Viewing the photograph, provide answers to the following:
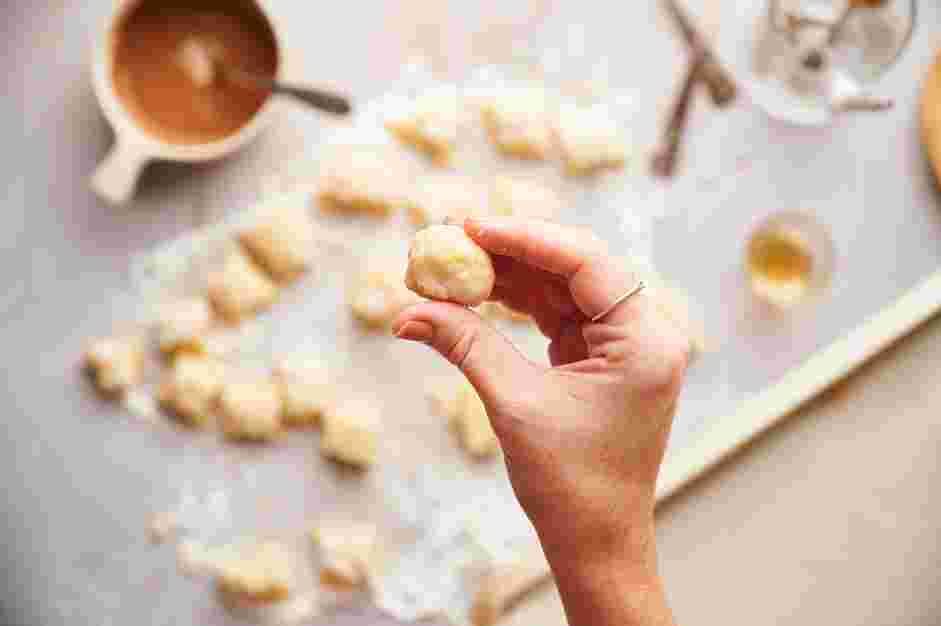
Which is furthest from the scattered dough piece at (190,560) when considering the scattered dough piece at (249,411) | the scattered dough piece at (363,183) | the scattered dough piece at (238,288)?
the scattered dough piece at (363,183)

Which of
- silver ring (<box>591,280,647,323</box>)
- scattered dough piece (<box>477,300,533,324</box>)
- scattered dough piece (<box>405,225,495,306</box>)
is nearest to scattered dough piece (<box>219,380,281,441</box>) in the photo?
scattered dough piece (<box>477,300,533,324</box>)

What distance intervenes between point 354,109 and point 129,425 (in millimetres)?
395

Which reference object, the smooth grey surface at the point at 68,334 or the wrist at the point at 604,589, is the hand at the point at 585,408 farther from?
the smooth grey surface at the point at 68,334

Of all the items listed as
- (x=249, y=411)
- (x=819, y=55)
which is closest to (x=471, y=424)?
(x=249, y=411)

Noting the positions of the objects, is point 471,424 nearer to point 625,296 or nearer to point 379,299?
point 379,299

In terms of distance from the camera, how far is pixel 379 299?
A: 3.45 feet

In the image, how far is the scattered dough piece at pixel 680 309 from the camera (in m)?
1.09

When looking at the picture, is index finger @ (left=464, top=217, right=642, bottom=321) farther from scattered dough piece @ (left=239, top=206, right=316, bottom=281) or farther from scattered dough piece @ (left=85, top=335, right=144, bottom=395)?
scattered dough piece @ (left=85, top=335, right=144, bottom=395)

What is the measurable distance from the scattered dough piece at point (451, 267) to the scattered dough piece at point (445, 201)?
0.99 ft

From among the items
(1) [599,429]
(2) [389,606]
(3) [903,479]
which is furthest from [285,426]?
(3) [903,479]

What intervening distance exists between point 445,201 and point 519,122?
112 millimetres

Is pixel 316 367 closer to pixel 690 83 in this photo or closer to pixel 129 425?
pixel 129 425

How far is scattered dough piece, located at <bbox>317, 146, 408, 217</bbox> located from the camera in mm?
1055

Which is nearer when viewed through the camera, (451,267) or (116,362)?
(451,267)
